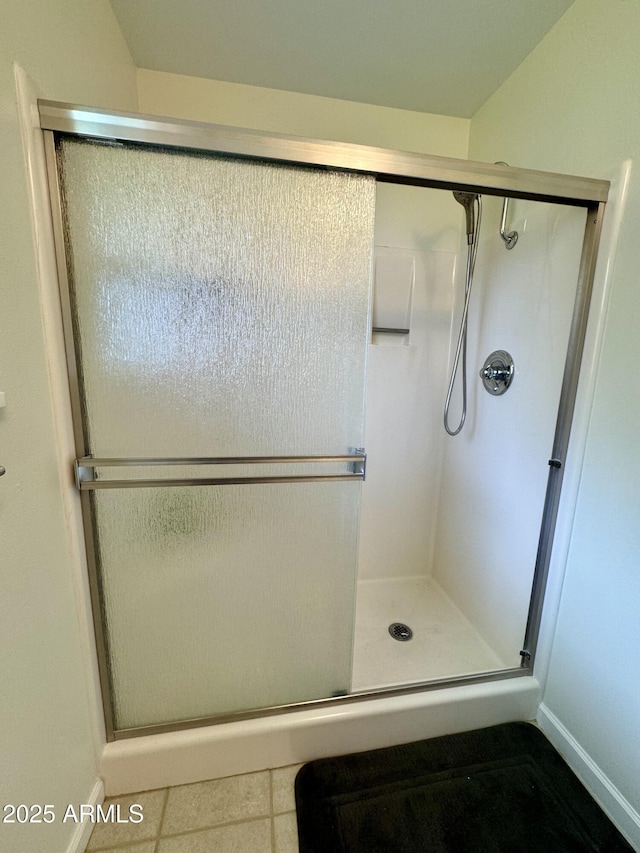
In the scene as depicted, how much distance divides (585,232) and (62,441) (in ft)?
5.40

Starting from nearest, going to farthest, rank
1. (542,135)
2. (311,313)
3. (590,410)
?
1. (311,313)
2. (590,410)
3. (542,135)

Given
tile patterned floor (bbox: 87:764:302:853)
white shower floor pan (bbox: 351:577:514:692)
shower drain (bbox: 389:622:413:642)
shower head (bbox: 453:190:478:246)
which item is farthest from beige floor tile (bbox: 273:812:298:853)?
shower head (bbox: 453:190:478:246)

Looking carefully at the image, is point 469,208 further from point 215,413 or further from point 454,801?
point 454,801

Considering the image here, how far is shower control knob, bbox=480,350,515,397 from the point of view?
146cm

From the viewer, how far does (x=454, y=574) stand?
6.12ft

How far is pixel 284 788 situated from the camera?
1090mm

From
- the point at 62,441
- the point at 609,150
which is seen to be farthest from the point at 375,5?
the point at 62,441

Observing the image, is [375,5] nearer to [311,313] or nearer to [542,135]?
[542,135]

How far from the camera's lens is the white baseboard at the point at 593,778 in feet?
3.20

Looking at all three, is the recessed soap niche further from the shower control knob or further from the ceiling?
the ceiling

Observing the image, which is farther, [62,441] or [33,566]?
[62,441]

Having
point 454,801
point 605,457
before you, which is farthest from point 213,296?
point 454,801

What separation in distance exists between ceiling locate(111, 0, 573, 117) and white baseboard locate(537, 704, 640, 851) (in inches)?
94.8

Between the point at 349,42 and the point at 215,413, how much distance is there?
145 cm
